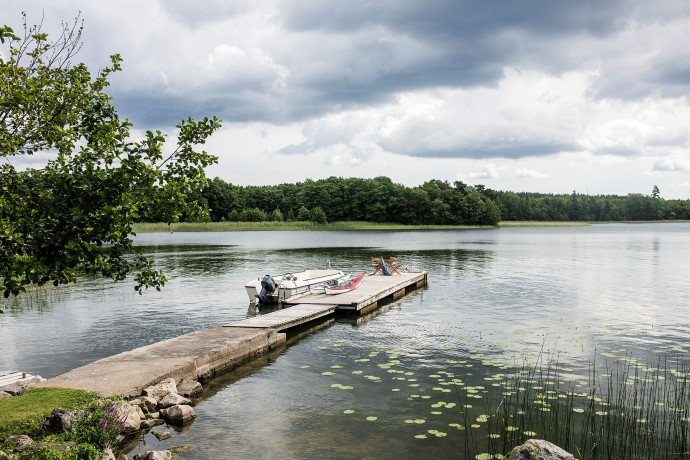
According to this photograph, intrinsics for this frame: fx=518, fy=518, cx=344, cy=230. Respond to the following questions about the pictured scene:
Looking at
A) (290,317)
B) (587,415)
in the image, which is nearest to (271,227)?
(290,317)

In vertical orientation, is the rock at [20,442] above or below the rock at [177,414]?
above

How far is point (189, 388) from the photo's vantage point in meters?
12.4

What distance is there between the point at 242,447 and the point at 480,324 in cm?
1320

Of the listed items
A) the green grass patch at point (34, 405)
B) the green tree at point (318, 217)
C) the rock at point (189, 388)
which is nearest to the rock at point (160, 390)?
the rock at point (189, 388)

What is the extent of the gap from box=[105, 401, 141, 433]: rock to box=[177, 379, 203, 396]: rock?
A: 2087mm

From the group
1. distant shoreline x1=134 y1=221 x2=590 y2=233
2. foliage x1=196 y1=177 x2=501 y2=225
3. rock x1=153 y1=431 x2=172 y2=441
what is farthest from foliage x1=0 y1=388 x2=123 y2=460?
foliage x1=196 y1=177 x2=501 y2=225

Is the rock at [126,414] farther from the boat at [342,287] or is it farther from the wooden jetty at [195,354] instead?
the boat at [342,287]

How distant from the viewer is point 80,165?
25.0 ft

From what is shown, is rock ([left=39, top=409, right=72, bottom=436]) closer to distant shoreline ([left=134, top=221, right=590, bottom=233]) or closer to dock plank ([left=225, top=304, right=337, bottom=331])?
dock plank ([left=225, top=304, right=337, bottom=331])

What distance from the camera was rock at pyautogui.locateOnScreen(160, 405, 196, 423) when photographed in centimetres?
1063

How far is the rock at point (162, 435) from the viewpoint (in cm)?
994

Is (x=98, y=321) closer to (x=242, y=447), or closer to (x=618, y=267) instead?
(x=242, y=447)

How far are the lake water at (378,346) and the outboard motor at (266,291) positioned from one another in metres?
0.93

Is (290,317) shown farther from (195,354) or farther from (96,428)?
(96,428)
